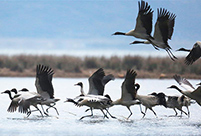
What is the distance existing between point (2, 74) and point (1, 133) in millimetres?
20310

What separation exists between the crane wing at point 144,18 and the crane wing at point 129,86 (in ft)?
3.55

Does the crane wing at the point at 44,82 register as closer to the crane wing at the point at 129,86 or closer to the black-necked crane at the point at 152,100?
the crane wing at the point at 129,86

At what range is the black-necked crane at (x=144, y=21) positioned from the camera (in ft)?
33.5

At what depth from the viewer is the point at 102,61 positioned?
30.0 meters

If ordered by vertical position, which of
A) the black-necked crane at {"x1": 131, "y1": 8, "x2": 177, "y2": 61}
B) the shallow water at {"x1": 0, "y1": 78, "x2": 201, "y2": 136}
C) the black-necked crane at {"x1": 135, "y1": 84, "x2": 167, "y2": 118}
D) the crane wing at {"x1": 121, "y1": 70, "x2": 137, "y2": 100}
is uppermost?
the black-necked crane at {"x1": 131, "y1": 8, "x2": 177, "y2": 61}

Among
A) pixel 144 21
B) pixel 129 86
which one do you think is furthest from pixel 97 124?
pixel 144 21

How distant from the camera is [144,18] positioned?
10.3 m

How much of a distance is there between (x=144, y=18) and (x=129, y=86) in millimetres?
1617

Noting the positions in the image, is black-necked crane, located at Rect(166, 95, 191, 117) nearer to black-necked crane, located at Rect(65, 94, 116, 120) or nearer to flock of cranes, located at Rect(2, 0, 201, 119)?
flock of cranes, located at Rect(2, 0, 201, 119)

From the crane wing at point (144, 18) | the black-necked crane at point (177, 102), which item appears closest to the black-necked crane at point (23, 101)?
the crane wing at point (144, 18)

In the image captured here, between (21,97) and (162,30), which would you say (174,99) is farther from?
(21,97)

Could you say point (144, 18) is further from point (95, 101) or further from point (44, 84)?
point (44, 84)

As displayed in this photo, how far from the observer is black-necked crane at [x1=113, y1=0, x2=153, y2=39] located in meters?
10.2

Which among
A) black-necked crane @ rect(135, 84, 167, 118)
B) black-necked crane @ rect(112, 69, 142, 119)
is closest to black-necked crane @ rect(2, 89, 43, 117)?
black-necked crane @ rect(112, 69, 142, 119)
